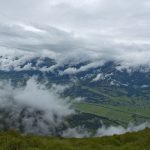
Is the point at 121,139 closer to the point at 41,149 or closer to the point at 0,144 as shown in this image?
the point at 41,149

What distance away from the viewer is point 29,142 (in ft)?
88.5

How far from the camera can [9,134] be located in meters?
31.3

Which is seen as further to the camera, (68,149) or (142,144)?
(142,144)

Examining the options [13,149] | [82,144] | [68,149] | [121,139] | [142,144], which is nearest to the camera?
[13,149]

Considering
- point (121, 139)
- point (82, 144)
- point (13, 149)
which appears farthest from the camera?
point (121, 139)

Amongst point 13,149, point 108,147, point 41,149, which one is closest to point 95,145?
point 108,147

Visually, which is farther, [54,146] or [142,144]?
[142,144]

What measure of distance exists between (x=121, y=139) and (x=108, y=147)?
4895 mm

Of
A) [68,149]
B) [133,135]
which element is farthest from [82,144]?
[133,135]

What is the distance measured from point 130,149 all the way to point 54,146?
251 inches

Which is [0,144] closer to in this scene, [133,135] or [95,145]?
[95,145]

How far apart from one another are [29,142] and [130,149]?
27.7 ft

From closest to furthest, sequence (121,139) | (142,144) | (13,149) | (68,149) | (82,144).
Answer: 1. (13,149)
2. (68,149)
3. (142,144)
4. (82,144)
5. (121,139)

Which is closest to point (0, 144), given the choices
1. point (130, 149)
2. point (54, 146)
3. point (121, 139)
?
point (54, 146)
